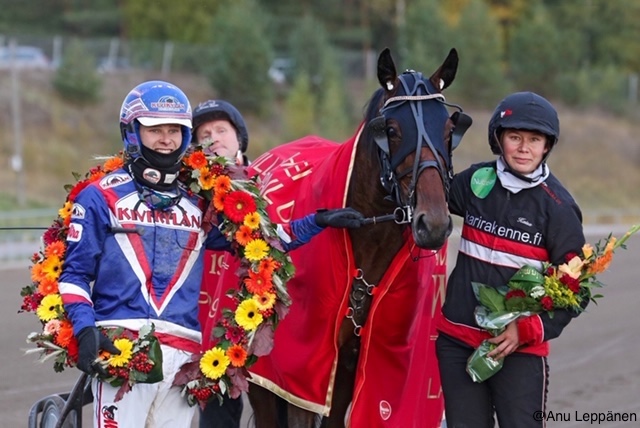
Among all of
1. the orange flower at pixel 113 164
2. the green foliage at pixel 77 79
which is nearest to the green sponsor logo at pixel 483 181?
the orange flower at pixel 113 164

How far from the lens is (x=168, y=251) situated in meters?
4.04

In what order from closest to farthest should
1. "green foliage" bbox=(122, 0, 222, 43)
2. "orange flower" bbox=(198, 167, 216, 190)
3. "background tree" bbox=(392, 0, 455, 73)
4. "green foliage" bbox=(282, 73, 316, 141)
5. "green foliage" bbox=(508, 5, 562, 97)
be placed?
"orange flower" bbox=(198, 167, 216, 190)
"green foliage" bbox=(282, 73, 316, 141)
"background tree" bbox=(392, 0, 455, 73)
"green foliage" bbox=(122, 0, 222, 43)
"green foliage" bbox=(508, 5, 562, 97)

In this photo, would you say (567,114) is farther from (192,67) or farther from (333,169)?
(333,169)

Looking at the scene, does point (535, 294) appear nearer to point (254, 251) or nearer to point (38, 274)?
point (254, 251)

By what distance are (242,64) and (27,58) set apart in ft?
26.6

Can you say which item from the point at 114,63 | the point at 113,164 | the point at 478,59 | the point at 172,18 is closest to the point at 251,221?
the point at 113,164

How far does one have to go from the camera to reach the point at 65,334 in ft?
12.9

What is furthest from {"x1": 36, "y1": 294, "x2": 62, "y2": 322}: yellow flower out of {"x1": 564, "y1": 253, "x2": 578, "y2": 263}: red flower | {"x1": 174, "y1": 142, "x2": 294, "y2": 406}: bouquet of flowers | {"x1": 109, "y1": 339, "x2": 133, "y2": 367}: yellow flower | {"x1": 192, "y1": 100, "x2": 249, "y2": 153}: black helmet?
{"x1": 192, "y1": 100, "x2": 249, "y2": 153}: black helmet

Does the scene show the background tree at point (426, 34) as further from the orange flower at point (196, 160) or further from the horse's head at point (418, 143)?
the orange flower at point (196, 160)

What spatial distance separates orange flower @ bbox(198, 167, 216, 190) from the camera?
167 inches

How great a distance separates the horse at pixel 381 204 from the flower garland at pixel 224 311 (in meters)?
0.45

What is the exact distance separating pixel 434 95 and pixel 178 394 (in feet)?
4.96

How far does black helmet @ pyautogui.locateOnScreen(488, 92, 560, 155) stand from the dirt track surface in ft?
7.47

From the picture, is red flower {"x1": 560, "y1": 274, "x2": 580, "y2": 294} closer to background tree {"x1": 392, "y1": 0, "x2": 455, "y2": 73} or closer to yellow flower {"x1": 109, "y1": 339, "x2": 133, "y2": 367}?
yellow flower {"x1": 109, "y1": 339, "x2": 133, "y2": 367}
